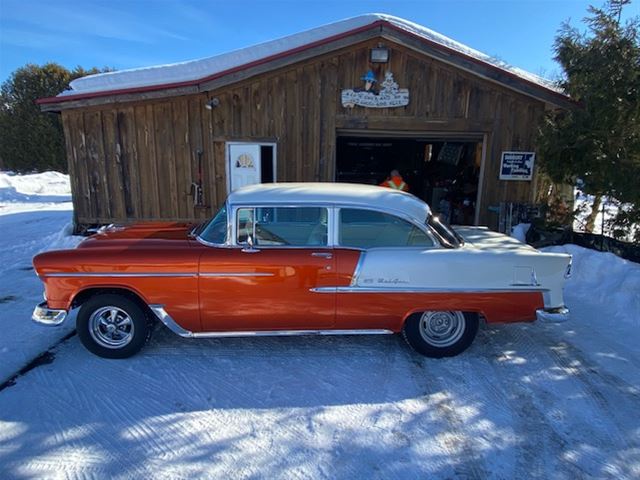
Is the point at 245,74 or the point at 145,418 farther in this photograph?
the point at 245,74

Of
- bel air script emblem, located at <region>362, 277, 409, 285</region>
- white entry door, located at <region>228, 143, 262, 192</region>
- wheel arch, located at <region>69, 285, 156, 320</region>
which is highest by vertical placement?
white entry door, located at <region>228, 143, 262, 192</region>

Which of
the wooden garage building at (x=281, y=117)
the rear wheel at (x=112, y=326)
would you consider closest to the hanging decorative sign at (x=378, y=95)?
the wooden garage building at (x=281, y=117)

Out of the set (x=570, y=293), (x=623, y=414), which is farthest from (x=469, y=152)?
(x=623, y=414)

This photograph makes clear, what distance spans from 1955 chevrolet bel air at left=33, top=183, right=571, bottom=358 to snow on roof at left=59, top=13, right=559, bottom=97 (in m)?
5.42

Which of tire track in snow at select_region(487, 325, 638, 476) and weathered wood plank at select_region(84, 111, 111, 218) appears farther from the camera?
weathered wood plank at select_region(84, 111, 111, 218)

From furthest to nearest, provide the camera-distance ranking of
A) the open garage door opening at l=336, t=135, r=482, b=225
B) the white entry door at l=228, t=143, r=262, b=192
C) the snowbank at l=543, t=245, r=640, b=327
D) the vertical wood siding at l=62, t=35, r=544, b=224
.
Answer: the open garage door opening at l=336, t=135, r=482, b=225 → the white entry door at l=228, t=143, r=262, b=192 → the vertical wood siding at l=62, t=35, r=544, b=224 → the snowbank at l=543, t=245, r=640, b=327

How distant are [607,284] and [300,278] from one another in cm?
469

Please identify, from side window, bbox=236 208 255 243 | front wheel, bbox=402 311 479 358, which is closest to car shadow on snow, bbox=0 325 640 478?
front wheel, bbox=402 311 479 358

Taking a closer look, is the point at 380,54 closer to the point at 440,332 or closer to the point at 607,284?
the point at 607,284

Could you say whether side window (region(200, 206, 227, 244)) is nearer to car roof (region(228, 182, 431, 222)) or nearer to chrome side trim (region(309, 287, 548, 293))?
car roof (region(228, 182, 431, 222))

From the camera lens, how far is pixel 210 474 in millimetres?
2375

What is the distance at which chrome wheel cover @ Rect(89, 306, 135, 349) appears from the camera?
3600 millimetres

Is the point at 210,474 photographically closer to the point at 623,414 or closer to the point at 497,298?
the point at 497,298

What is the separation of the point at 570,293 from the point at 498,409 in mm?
3459
